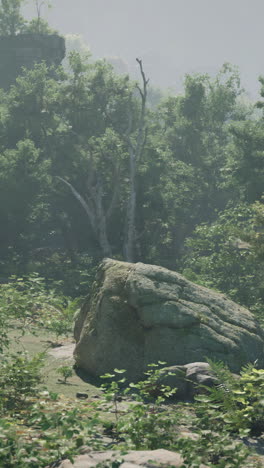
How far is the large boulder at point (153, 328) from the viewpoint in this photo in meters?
9.30

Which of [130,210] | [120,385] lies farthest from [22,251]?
[120,385]

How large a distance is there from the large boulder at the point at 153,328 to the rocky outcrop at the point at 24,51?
40785 mm

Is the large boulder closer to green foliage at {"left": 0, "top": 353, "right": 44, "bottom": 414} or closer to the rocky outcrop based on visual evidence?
green foliage at {"left": 0, "top": 353, "right": 44, "bottom": 414}

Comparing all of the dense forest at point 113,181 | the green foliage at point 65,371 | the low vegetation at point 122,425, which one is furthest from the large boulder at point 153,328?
the dense forest at point 113,181

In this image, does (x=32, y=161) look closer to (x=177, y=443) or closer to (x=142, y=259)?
(x=142, y=259)

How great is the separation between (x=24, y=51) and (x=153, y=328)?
4267 cm

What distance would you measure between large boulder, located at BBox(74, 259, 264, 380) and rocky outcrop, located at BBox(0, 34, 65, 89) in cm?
4078

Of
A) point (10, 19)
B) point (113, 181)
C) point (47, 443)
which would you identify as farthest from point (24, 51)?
point (47, 443)

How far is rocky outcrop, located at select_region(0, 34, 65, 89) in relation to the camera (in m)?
47.1

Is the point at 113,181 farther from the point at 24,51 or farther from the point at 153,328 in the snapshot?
the point at 153,328

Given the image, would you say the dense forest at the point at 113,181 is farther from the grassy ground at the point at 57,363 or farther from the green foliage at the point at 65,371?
the green foliage at the point at 65,371

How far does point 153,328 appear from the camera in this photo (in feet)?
31.0

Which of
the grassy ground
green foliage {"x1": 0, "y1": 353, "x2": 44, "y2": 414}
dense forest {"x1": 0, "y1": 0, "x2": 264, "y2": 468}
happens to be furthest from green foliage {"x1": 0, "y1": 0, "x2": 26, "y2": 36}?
green foliage {"x1": 0, "y1": 353, "x2": 44, "y2": 414}

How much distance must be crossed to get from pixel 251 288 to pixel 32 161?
47.8ft
